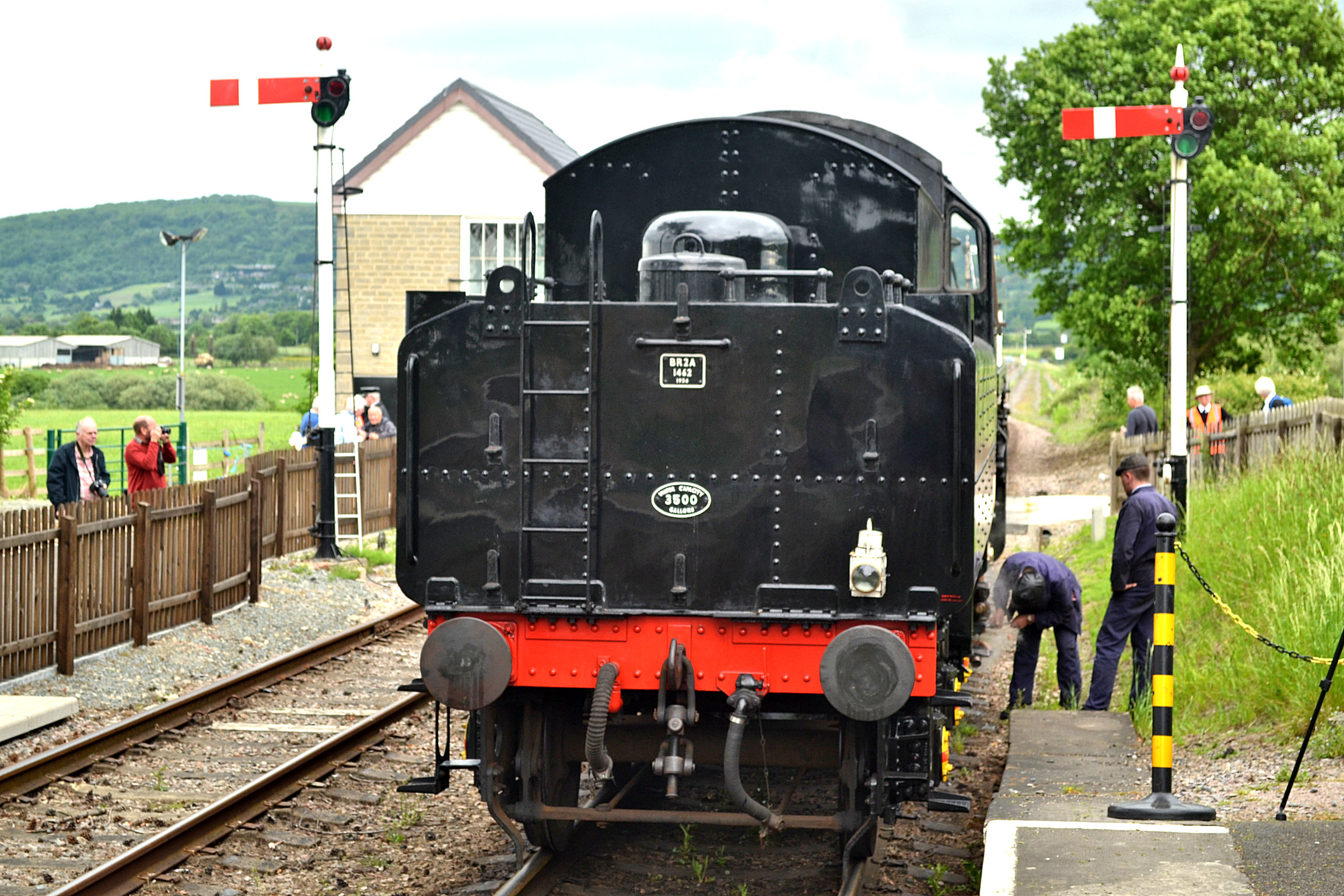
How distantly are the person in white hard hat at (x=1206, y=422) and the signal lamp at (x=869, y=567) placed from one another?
11738 millimetres

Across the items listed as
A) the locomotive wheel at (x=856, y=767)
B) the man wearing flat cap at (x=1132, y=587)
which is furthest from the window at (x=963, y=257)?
the locomotive wheel at (x=856, y=767)

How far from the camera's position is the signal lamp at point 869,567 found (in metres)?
5.57

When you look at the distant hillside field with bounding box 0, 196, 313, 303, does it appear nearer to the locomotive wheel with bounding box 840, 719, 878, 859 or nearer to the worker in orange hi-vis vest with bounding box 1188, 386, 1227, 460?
the worker in orange hi-vis vest with bounding box 1188, 386, 1227, 460

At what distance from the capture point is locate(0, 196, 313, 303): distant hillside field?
172 m

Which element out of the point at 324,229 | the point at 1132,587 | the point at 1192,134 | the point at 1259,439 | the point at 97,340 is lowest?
the point at 1132,587

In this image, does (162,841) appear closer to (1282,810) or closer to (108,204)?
(1282,810)

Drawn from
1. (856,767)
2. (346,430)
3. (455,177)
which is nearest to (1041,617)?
(856,767)

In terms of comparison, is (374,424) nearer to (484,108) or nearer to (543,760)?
(484,108)

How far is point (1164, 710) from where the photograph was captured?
249 inches

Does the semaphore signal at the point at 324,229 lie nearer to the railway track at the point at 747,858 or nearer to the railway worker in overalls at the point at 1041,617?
the railway worker in overalls at the point at 1041,617

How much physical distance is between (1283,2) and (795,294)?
25.4 m

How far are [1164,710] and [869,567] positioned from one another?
172cm

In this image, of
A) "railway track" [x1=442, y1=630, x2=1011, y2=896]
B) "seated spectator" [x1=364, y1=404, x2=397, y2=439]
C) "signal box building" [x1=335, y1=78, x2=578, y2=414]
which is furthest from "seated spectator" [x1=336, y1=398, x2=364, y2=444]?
"railway track" [x1=442, y1=630, x2=1011, y2=896]

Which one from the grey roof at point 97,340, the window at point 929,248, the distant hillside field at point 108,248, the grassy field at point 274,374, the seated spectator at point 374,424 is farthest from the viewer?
the distant hillside field at point 108,248
